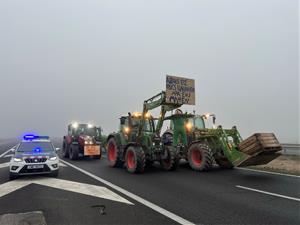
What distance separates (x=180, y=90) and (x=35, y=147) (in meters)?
7.22

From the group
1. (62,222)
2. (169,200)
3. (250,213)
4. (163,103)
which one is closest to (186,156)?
(163,103)

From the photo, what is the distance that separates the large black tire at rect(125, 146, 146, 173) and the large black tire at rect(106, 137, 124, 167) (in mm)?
1673

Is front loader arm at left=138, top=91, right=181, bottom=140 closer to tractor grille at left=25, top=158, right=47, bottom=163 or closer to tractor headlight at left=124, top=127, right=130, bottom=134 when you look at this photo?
tractor headlight at left=124, top=127, right=130, bottom=134

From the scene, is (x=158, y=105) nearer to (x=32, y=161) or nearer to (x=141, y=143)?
(x=141, y=143)

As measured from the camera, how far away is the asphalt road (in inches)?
250

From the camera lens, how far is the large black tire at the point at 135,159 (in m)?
13.0

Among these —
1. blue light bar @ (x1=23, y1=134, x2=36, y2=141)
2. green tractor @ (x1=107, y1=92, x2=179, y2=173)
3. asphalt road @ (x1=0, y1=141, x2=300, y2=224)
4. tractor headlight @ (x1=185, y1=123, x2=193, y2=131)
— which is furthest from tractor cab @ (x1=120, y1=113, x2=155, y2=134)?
blue light bar @ (x1=23, y1=134, x2=36, y2=141)

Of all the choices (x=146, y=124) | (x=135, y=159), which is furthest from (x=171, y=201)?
(x=146, y=124)

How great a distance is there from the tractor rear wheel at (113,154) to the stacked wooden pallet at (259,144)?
663 cm

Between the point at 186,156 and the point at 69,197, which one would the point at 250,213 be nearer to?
the point at 69,197

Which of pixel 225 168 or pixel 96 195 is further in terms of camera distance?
pixel 225 168

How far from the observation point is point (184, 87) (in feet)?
48.5

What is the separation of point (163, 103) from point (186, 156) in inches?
126

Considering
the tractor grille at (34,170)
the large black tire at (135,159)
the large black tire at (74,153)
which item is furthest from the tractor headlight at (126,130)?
the large black tire at (74,153)
